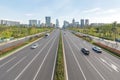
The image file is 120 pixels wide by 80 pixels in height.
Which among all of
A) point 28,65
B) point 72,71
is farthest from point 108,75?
point 28,65

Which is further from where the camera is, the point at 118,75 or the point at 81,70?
the point at 81,70

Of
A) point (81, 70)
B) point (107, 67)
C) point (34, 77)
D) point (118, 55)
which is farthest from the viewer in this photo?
point (118, 55)

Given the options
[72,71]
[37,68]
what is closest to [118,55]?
[72,71]

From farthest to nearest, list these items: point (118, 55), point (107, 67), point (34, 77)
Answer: point (118, 55) < point (107, 67) < point (34, 77)

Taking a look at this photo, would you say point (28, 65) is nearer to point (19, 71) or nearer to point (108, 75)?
point (19, 71)

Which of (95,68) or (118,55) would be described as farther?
(118,55)

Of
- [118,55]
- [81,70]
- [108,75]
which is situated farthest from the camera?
[118,55]

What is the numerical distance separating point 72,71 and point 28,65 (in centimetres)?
969

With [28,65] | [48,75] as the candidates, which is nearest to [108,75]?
[48,75]

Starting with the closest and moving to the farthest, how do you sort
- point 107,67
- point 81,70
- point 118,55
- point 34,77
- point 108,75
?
point 34,77 → point 108,75 → point 81,70 → point 107,67 → point 118,55

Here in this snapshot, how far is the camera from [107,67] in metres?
30.7

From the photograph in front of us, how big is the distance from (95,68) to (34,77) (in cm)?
1287

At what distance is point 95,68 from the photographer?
29.9 meters

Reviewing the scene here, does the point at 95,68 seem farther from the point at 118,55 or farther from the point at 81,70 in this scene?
the point at 118,55
